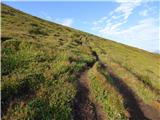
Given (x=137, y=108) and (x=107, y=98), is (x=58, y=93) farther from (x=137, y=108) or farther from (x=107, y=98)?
(x=137, y=108)

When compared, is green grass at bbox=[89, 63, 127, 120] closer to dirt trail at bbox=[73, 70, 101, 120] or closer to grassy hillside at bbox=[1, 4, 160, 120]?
grassy hillside at bbox=[1, 4, 160, 120]

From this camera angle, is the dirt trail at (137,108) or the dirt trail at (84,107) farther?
the dirt trail at (137,108)

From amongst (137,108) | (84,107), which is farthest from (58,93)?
(137,108)

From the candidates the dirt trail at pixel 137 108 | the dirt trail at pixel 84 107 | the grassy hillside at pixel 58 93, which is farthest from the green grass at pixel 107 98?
the dirt trail at pixel 137 108

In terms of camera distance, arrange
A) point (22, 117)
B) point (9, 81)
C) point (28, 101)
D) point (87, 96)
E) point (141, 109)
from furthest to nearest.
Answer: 1. point (141, 109)
2. point (87, 96)
3. point (9, 81)
4. point (28, 101)
5. point (22, 117)

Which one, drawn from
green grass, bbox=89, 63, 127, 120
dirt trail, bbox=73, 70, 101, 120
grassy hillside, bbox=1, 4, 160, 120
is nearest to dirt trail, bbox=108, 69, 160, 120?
grassy hillside, bbox=1, 4, 160, 120

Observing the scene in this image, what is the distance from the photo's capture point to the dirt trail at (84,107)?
604 inches

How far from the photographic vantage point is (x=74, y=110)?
15.7 meters

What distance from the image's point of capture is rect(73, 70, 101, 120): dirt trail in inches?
604

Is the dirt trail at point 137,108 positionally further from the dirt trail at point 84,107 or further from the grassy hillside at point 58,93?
the dirt trail at point 84,107

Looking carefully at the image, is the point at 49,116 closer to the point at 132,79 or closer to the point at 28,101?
the point at 28,101

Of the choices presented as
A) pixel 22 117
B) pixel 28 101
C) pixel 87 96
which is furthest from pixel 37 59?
pixel 22 117

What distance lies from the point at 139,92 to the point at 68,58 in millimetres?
8048

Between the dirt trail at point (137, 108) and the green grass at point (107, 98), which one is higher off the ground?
the green grass at point (107, 98)
